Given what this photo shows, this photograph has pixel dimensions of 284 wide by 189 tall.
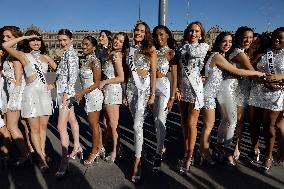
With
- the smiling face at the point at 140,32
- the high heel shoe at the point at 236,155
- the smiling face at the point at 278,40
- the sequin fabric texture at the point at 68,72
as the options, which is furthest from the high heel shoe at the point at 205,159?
the sequin fabric texture at the point at 68,72

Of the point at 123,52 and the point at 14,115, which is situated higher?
the point at 123,52

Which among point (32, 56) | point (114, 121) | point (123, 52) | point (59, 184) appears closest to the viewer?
point (59, 184)

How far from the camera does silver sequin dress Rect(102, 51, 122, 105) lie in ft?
12.5

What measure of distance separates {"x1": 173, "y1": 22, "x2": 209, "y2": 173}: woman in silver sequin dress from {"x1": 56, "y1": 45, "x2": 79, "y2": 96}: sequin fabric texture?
1.29 m

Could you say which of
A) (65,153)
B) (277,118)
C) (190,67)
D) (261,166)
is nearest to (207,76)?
(190,67)

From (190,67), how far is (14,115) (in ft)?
7.85

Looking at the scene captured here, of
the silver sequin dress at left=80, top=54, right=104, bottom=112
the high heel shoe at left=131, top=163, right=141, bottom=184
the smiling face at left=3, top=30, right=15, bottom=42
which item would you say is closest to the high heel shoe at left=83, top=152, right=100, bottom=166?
the silver sequin dress at left=80, top=54, right=104, bottom=112

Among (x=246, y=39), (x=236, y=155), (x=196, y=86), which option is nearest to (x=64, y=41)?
(x=196, y=86)

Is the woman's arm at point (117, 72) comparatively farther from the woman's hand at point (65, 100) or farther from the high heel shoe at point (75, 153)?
the high heel shoe at point (75, 153)

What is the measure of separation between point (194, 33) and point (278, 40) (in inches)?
40.2

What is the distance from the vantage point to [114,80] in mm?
3652

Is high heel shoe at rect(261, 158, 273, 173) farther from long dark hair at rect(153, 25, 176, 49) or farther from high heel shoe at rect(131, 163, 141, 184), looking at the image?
long dark hair at rect(153, 25, 176, 49)

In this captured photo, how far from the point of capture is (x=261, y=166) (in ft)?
12.1

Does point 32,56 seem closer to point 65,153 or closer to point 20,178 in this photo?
point 65,153
